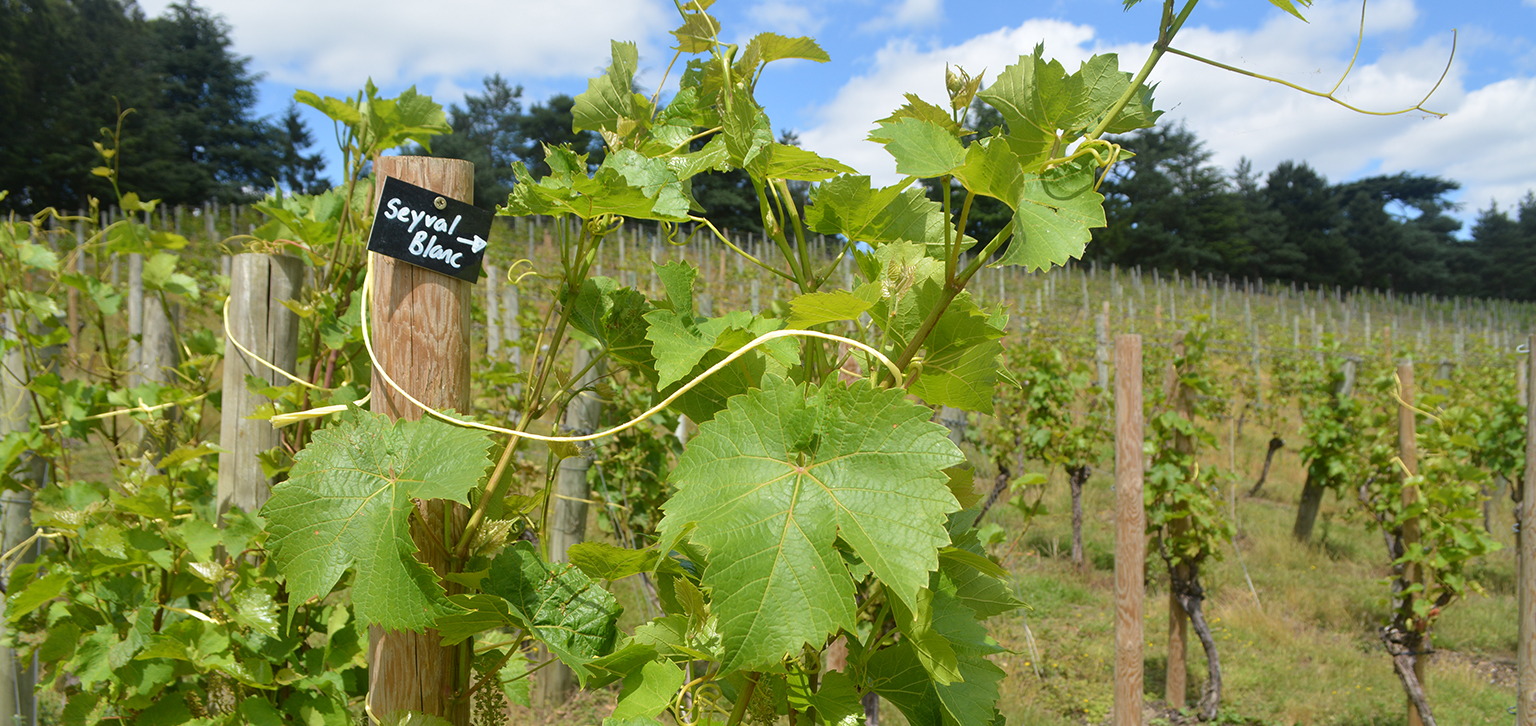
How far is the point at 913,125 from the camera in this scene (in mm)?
736

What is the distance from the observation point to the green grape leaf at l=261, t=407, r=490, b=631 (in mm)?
879

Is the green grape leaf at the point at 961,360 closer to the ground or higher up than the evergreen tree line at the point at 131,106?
closer to the ground

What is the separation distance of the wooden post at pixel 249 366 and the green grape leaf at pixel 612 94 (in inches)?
45.0

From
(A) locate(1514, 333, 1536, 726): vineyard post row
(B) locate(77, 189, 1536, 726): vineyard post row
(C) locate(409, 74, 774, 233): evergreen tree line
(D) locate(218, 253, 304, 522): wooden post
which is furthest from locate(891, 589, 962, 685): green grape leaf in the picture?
(C) locate(409, 74, 774, 233): evergreen tree line

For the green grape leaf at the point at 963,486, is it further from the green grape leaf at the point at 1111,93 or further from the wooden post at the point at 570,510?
the wooden post at the point at 570,510

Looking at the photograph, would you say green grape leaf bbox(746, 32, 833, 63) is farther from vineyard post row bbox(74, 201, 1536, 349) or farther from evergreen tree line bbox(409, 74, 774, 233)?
evergreen tree line bbox(409, 74, 774, 233)

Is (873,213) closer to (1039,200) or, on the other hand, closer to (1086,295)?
(1039,200)

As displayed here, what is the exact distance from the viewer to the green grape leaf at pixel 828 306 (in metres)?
0.77

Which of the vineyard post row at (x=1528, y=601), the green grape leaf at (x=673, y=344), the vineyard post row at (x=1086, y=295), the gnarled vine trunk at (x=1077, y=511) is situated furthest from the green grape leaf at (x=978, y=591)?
the vineyard post row at (x=1086, y=295)

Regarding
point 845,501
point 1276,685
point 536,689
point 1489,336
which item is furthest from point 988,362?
point 1489,336

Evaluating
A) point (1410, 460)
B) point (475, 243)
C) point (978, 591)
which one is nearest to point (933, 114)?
point (978, 591)

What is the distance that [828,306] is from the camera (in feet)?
2.62

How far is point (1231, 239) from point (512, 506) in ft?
155

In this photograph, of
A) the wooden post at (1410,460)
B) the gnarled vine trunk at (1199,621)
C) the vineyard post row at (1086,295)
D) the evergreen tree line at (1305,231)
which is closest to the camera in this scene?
the wooden post at (1410,460)
